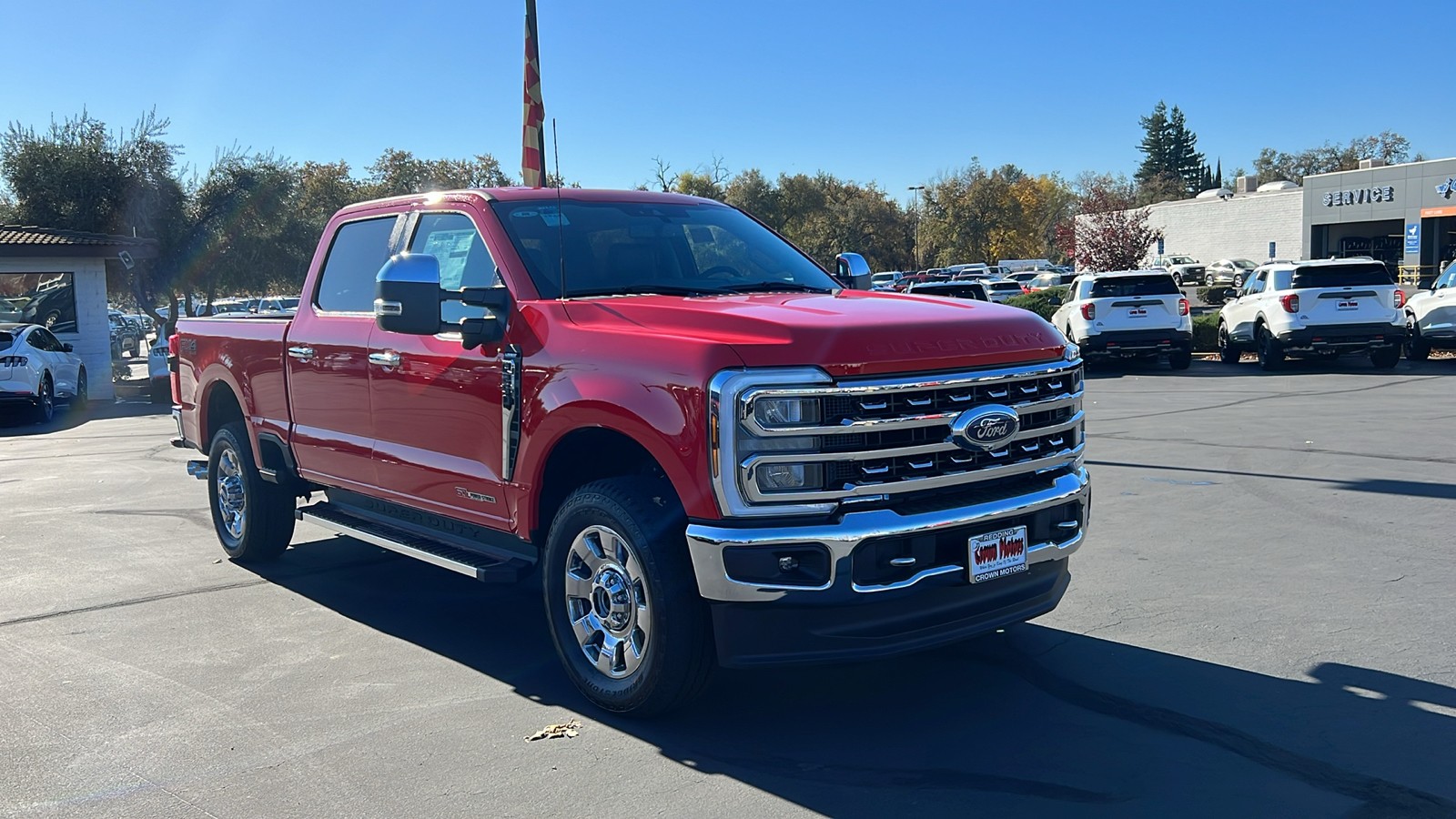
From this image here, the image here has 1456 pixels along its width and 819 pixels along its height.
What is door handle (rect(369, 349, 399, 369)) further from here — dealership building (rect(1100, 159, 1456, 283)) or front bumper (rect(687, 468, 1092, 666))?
dealership building (rect(1100, 159, 1456, 283))

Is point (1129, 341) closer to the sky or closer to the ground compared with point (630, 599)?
closer to the sky

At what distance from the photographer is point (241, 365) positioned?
7.50m

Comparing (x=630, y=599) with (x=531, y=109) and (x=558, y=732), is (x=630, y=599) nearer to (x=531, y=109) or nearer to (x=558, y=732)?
(x=558, y=732)

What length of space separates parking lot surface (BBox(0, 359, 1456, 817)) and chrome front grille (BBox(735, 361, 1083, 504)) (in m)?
0.95

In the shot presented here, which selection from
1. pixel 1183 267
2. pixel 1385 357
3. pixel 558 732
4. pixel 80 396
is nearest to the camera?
pixel 558 732

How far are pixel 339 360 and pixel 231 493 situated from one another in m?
1.99

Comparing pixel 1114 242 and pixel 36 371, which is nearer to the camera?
pixel 36 371

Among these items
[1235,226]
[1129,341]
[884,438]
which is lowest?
[1129,341]

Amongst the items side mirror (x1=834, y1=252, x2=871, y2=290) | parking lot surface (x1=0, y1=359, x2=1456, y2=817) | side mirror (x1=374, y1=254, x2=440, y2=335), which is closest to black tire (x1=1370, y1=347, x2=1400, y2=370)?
parking lot surface (x1=0, y1=359, x2=1456, y2=817)

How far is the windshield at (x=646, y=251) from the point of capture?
5.50 meters

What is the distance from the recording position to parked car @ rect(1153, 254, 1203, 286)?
5422 centimetres

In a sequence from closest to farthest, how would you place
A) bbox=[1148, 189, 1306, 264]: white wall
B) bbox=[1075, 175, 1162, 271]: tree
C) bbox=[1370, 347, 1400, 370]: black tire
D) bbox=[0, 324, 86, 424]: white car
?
bbox=[0, 324, 86, 424]: white car, bbox=[1370, 347, 1400, 370]: black tire, bbox=[1075, 175, 1162, 271]: tree, bbox=[1148, 189, 1306, 264]: white wall

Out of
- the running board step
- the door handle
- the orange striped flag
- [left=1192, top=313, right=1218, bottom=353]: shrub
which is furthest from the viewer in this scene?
[left=1192, top=313, right=1218, bottom=353]: shrub

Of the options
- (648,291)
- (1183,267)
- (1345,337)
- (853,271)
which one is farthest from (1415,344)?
(1183,267)
